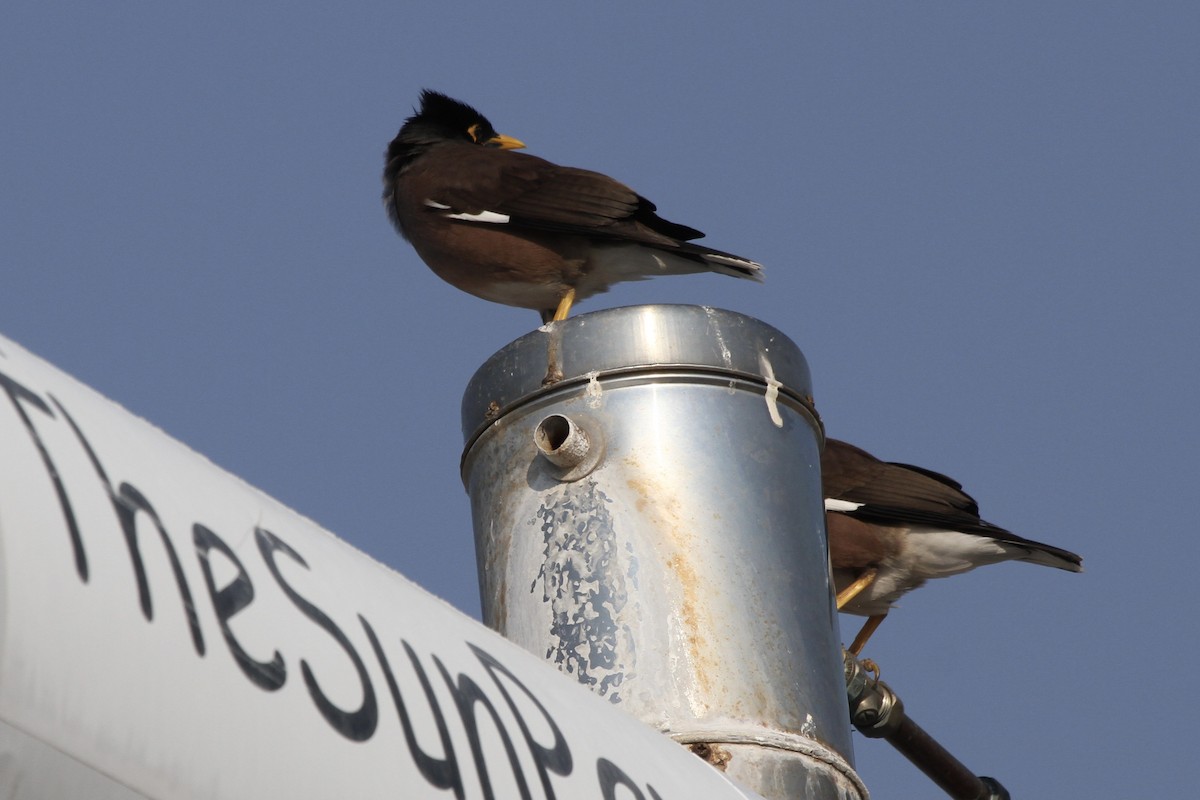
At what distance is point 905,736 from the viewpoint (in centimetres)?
339

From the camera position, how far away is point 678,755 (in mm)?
2084

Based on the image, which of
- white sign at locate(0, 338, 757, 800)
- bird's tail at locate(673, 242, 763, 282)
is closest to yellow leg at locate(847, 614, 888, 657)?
bird's tail at locate(673, 242, 763, 282)

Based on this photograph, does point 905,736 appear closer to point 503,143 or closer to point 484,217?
point 484,217

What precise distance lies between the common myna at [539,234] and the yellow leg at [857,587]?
1.94 meters

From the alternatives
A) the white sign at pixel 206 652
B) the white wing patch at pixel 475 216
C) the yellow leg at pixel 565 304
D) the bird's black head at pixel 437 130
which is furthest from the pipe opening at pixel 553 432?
the bird's black head at pixel 437 130

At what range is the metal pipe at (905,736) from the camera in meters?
3.33

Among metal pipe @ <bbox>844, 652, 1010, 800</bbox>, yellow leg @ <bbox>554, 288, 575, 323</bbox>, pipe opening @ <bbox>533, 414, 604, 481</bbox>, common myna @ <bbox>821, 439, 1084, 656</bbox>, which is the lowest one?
metal pipe @ <bbox>844, 652, 1010, 800</bbox>

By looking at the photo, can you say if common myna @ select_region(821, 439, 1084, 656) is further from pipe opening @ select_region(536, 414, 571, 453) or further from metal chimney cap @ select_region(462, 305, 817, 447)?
pipe opening @ select_region(536, 414, 571, 453)

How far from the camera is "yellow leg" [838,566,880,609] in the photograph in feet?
25.5

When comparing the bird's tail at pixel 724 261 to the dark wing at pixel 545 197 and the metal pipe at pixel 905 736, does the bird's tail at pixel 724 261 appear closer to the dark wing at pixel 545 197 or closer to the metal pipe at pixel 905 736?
the dark wing at pixel 545 197

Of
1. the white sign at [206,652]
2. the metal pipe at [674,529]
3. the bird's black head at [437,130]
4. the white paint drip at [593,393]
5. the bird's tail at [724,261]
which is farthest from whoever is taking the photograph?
the bird's black head at [437,130]

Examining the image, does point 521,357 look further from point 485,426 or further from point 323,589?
point 323,589

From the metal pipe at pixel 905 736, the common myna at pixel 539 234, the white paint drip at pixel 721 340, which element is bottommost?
the metal pipe at pixel 905 736

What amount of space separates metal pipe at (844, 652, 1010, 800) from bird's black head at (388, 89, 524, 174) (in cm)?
445
